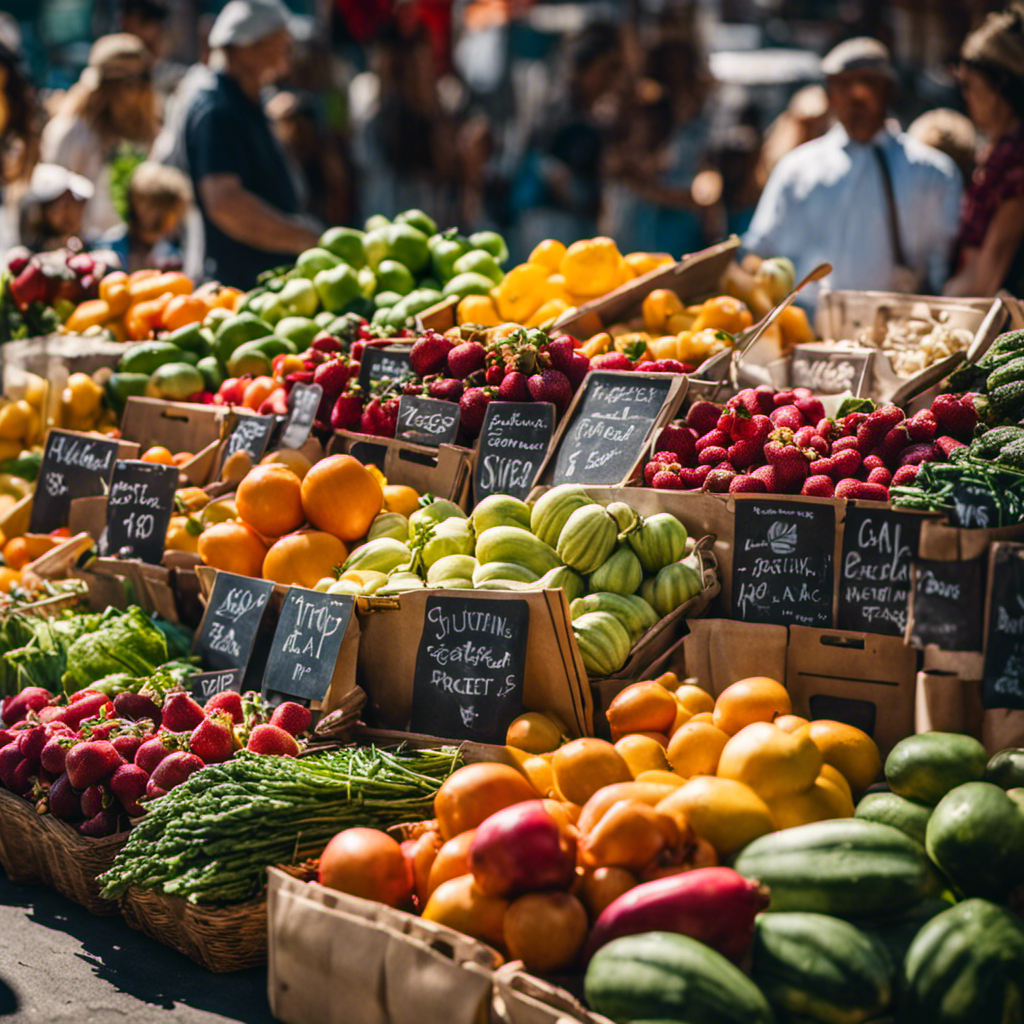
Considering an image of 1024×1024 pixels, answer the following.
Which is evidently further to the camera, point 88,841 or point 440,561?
point 440,561

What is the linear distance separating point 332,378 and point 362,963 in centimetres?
A: 212

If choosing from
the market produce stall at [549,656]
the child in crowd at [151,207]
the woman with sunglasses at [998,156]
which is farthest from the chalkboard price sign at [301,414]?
the woman with sunglasses at [998,156]

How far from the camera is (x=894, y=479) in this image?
8.25ft

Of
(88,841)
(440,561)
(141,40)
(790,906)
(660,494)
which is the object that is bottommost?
(88,841)

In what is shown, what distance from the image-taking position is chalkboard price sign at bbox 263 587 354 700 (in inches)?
105

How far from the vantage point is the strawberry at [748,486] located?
2.62 m

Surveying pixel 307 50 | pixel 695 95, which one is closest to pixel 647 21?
pixel 695 95

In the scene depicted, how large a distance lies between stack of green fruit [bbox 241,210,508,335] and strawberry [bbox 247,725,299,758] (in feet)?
6.37

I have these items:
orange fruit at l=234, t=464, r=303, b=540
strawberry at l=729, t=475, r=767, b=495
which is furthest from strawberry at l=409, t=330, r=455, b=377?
strawberry at l=729, t=475, r=767, b=495

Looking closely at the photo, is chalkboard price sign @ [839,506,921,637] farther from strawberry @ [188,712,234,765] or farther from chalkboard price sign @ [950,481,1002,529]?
strawberry @ [188,712,234,765]

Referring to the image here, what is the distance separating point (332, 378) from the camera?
3602 millimetres

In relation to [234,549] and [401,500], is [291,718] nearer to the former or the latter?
[234,549]

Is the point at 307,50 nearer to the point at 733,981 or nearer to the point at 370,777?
the point at 370,777

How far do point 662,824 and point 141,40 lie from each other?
766cm
